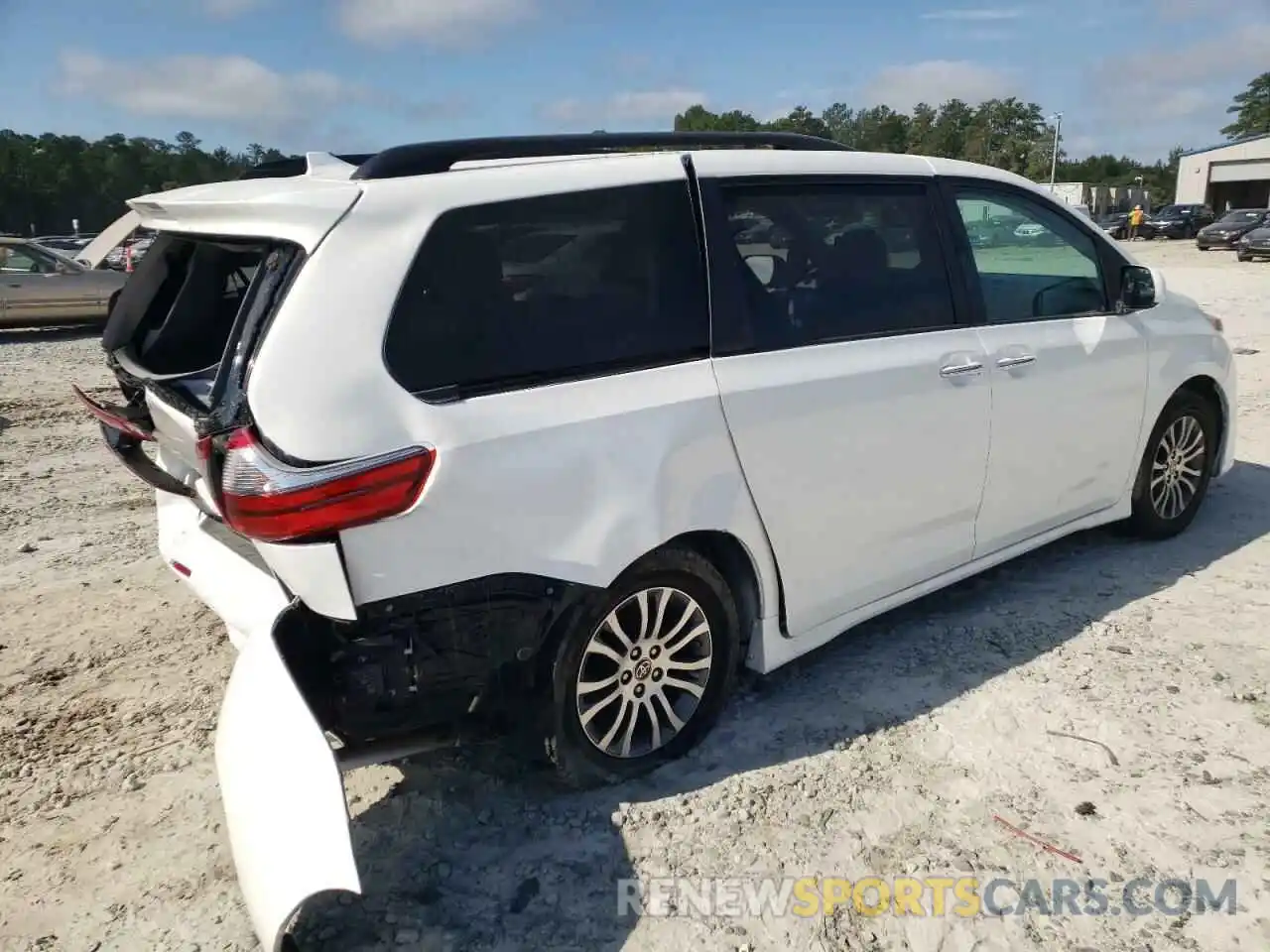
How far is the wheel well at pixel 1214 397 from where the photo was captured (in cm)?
485

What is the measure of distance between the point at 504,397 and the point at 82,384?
9742mm

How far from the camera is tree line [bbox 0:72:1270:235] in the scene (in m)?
53.1

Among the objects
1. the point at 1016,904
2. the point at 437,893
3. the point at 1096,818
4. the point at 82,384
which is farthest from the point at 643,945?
the point at 82,384

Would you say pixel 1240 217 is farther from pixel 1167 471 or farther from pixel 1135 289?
pixel 1135 289

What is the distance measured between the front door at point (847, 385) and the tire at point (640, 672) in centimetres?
30

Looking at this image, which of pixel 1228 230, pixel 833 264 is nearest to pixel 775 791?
pixel 833 264

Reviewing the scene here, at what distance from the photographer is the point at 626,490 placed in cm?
272

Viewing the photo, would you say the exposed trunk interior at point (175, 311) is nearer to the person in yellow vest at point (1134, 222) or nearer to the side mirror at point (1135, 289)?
the side mirror at point (1135, 289)

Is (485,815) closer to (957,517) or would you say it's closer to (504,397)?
(504,397)

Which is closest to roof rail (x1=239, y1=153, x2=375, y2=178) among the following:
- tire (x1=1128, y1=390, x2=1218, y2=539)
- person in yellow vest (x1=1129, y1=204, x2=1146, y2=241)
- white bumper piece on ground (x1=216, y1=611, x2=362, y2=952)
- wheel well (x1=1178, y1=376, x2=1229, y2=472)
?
white bumper piece on ground (x1=216, y1=611, x2=362, y2=952)

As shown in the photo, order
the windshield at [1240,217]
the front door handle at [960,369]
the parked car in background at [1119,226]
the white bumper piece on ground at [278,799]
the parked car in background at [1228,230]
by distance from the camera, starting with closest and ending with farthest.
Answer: the white bumper piece on ground at [278,799] < the front door handle at [960,369] < the parked car in background at [1228,230] < the windshield at [1240,217] < the parked car in background at [1119,226]

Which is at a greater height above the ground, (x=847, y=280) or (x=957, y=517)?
(x=847, y=280)

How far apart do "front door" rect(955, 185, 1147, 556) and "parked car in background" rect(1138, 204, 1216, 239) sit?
47641mm

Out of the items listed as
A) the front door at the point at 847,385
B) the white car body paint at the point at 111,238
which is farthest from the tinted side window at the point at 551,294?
the white car body paint at the point at 111,238
